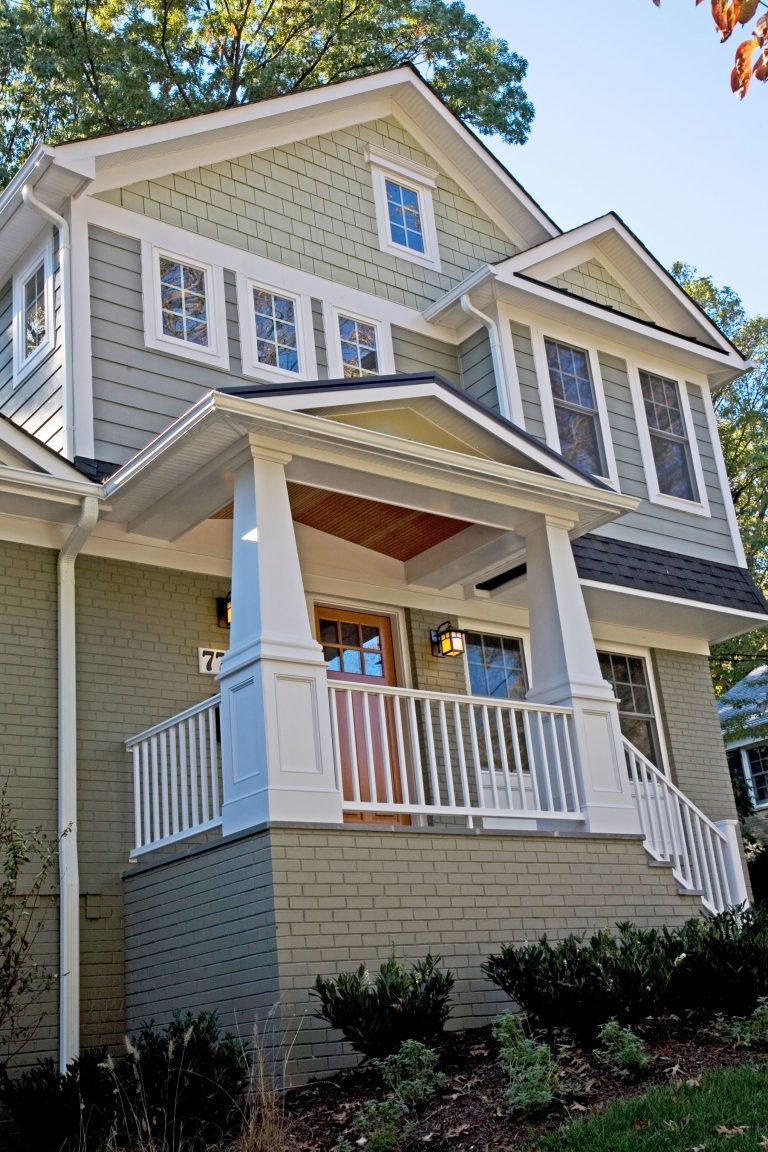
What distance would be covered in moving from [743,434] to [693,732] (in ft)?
38.3

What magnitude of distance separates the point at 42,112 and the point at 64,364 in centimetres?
1099

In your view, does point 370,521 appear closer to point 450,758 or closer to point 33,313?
point 450,758

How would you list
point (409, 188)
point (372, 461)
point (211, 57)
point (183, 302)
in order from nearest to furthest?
point (372, 461)
point (183, 302)
point (409, 188)
point (211, 57)

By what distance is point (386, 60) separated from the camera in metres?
19.2

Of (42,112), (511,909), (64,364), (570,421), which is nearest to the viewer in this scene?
(511,909)

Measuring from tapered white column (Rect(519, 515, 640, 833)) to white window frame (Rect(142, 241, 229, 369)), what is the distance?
2951 mm

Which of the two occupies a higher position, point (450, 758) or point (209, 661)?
point (209, 661)

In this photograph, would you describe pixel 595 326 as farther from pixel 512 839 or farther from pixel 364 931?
pixel 364 931

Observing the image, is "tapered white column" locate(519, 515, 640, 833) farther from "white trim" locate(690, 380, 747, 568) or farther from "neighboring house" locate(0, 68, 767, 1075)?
"white trim" locate(690, 380, 747, 568)

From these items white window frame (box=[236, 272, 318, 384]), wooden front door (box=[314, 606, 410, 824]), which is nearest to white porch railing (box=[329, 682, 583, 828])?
wooden front door (box=[314, 606, 410, 824])

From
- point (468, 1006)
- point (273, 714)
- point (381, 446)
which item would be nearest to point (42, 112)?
point (381, 446)

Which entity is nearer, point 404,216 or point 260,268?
point 260,268

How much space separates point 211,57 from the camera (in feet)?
63.0

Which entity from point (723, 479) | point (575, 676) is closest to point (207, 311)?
point (575, 676)
